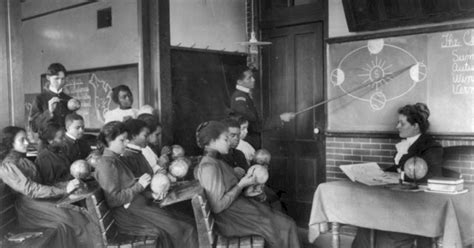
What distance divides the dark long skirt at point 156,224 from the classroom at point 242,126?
0.01 metres

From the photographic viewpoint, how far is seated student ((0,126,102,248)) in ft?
12.1

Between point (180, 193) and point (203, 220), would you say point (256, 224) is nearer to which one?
point (203, 220)

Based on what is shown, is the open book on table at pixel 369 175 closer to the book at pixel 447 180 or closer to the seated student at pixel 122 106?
the book at pixel 447 180

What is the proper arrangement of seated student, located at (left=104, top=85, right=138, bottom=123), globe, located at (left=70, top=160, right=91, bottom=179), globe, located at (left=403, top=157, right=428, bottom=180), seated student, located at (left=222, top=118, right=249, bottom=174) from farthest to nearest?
seated student, located at (left=104, top=85, right=138, bottom=123)
seated student, located at (left=222, top=118, right=249, bottom=174)
globe, located at (left=70, top=160, right=91, bottom=179)
globe, located at (left=403, top=157, right=428, bottom=180)

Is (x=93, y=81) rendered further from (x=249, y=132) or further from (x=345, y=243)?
(x=345, y=243)

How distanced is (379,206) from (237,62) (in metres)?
3.68

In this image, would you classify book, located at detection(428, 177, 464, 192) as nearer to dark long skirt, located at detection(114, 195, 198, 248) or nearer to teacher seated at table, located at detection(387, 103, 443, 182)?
teacher seated at table, located at detection(387, 103, 443, 182)

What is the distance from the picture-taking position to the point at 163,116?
5.50 metres

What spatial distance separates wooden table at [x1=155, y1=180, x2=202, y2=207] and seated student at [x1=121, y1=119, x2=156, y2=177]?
17.3 inches

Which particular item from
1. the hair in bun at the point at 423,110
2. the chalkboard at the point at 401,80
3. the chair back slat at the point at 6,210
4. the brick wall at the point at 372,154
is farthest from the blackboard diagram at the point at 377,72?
the chair back slat at the point at 6,210

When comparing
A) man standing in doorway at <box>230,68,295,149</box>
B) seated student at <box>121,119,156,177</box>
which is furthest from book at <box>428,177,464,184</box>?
man standing in doorway at <box>230,68,295,149</box>

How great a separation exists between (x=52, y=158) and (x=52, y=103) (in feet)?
3.35

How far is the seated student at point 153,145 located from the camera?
4758 mm

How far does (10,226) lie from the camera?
3.79 metres
